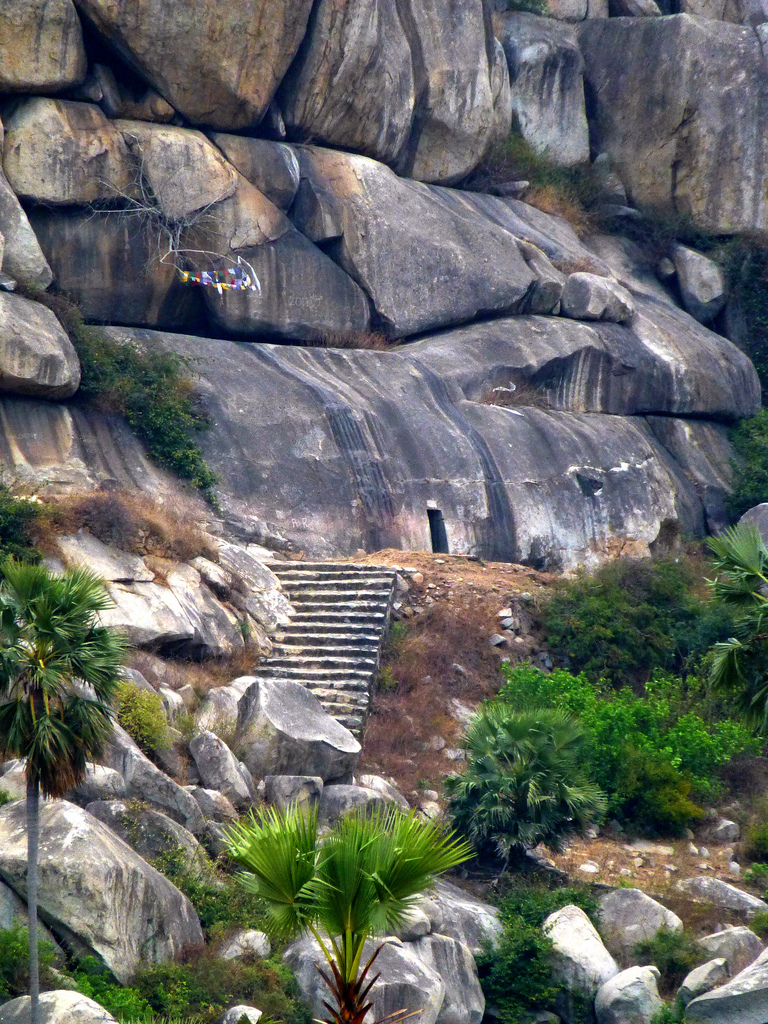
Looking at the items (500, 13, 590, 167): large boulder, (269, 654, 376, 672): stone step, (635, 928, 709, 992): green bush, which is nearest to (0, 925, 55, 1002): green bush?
(635, 928, 709, 992): green bush

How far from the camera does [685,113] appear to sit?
117 feet

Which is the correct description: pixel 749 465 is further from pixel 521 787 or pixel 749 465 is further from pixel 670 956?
pixel 670 956

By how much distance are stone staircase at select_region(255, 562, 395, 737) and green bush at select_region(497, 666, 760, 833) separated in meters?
2.42

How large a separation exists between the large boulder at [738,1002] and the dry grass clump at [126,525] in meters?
10.5

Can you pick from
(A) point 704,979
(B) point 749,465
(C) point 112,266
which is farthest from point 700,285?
(A) point 704,979

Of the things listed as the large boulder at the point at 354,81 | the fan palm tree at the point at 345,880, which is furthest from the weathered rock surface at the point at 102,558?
the large boulder at the point at 354,81

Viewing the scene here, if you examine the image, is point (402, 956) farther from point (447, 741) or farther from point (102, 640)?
point (447, 741)

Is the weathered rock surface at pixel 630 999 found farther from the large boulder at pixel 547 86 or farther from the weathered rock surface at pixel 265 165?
the large boulder at pixel 547 86

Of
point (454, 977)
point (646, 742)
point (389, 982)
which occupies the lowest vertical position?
point (646, 742)

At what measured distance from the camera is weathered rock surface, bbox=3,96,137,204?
23.9 m

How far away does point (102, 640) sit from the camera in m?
10.5

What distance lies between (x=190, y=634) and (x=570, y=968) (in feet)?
24.0

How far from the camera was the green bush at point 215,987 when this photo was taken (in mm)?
11250

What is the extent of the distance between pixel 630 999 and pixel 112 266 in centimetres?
1775
